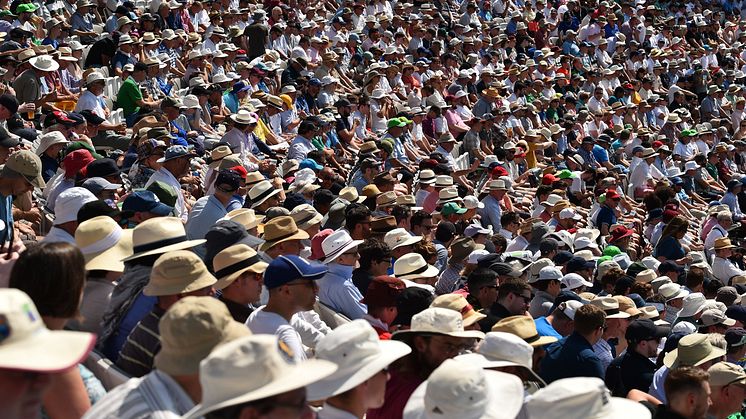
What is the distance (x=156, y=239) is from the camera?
5672 mm

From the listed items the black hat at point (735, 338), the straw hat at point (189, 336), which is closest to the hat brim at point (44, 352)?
the straw hat at point (189, 336)

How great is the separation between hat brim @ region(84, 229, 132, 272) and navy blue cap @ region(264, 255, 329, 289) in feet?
2.43

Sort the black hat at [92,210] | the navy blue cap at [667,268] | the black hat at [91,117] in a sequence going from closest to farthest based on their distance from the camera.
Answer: the black hat at [92,210] < the black hat at [91,117] < the navy blue cap at [667,268]

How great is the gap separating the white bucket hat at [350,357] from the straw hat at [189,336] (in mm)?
501

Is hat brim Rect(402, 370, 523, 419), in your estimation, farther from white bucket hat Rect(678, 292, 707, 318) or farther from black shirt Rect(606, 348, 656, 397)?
white bucket hat Rect(678, 292, 707, 318)

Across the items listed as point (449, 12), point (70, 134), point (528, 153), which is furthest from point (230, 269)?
point (449, 12)

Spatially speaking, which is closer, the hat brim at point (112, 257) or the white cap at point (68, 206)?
the hat brim at point (112, 257)

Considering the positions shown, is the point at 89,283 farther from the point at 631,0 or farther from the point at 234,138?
the point at 631,0

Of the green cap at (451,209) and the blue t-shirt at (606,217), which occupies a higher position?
the green cap at (451,209)

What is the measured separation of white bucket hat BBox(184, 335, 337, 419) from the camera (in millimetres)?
3191

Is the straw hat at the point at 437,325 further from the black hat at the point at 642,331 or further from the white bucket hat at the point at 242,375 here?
the black hat at the point at 642,331

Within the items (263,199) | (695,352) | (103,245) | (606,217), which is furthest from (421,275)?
(606,217)

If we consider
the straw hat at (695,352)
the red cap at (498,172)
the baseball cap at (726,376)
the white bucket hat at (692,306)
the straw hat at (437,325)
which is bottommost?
the red cap at (498,172)

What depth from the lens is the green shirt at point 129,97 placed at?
1345 centimetres
